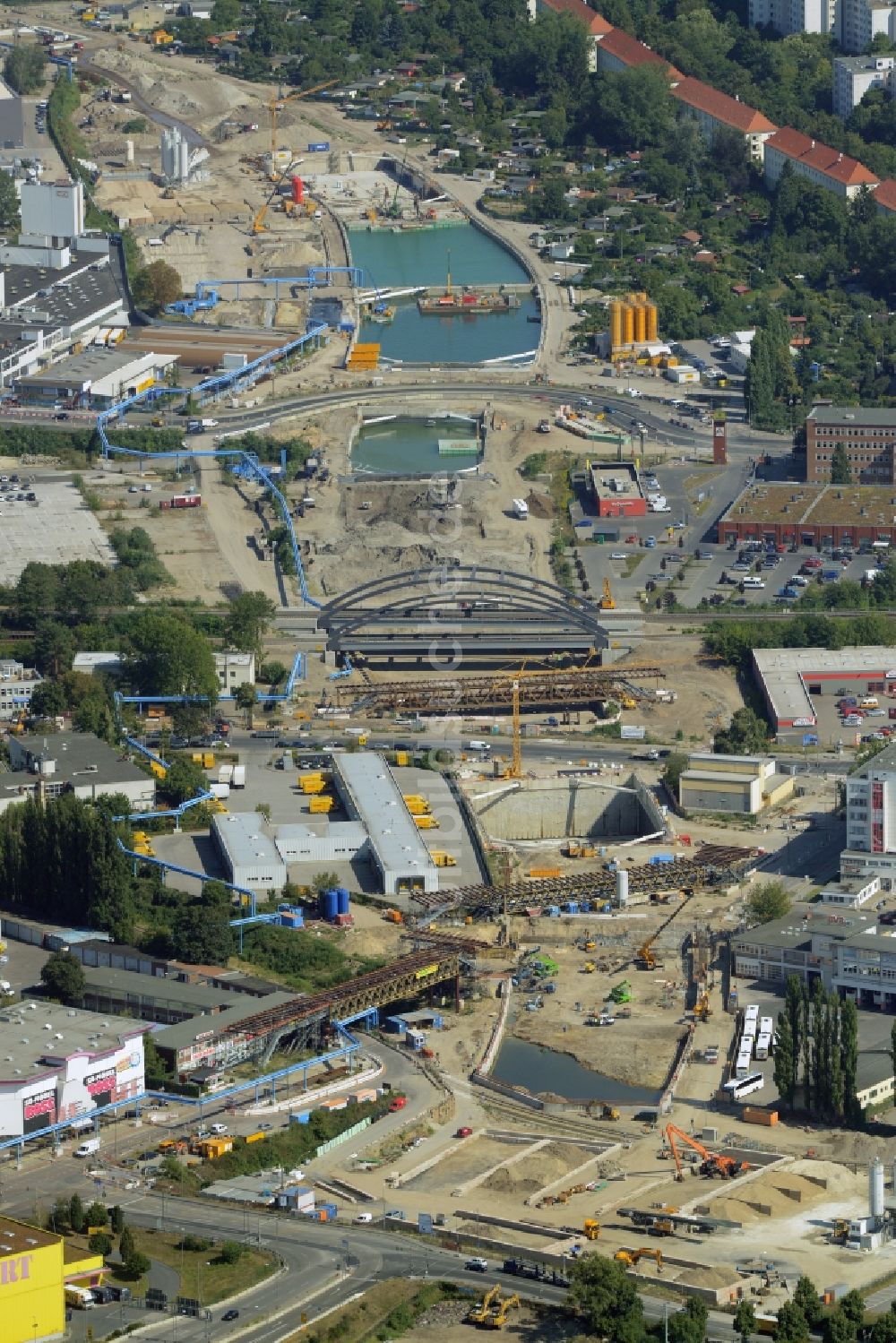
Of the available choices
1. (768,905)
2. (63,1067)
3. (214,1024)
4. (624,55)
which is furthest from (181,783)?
(624,55)

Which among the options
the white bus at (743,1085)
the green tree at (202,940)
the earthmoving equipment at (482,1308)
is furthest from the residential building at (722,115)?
the earthmoving equipment at (482,1308)

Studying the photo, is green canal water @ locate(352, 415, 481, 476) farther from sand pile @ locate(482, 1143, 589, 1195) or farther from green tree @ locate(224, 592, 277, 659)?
sand pile @ locate(482, 1143, 589, 1195)

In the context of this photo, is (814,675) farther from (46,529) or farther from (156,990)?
(156,990)

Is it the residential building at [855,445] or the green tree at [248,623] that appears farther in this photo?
the residential building at [855,445]

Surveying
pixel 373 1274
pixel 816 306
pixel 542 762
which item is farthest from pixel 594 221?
pixel 373 1274

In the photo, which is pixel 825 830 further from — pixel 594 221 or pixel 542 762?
pixel 594 221

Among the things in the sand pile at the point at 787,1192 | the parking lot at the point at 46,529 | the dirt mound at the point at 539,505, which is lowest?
the dirt mound at the point at 539,505

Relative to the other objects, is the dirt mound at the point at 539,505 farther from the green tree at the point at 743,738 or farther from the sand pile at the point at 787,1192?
the sand pile at the point at 787,1192

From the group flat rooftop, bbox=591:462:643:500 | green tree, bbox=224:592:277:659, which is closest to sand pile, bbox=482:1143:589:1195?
green tree, bbox=224:592:277:659
